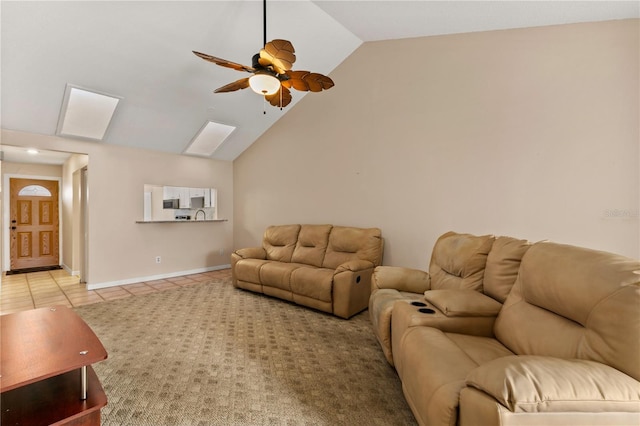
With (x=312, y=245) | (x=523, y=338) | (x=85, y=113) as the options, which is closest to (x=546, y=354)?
(x=523, y=338)

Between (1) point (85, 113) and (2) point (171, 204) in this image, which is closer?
(1) point (85, 113)

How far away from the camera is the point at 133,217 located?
4.67 meters

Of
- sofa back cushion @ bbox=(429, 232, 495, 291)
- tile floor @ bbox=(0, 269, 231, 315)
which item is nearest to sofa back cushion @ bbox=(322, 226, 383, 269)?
sofa back cushion @ bbox=(429, 232, 495, 291)

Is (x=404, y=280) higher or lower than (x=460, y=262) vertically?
lower

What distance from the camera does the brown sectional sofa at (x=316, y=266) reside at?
10.4 feet

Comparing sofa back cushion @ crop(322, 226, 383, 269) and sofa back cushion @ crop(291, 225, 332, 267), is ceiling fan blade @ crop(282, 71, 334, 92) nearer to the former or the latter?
sofa back cushion @ crop(322, 226, 383, 269)

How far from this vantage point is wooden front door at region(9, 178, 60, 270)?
5.69m

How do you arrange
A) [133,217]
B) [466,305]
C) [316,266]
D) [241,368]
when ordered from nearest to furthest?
1. [466,305]
2. [241,368]
3. [316,266]
4. [133,217]

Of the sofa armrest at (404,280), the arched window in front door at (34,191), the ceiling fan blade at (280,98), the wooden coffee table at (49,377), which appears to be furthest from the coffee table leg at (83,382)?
the arched window in front door at (34,191)

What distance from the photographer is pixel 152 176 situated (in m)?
4.86

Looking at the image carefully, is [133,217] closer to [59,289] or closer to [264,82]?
[59,289]

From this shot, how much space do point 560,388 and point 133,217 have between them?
5354 millimetres

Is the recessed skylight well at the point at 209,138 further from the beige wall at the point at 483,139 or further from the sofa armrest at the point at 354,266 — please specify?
the sofa armrest at the point at 354,266

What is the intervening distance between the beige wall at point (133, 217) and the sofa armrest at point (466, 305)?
184 inches
